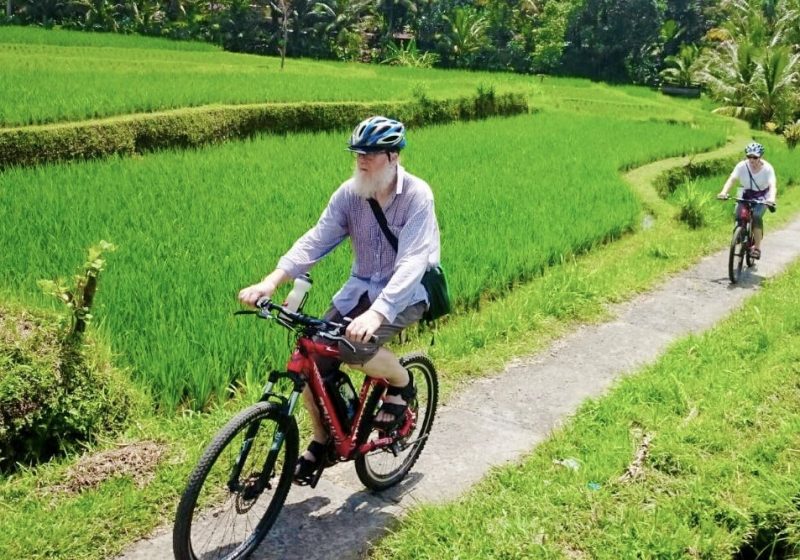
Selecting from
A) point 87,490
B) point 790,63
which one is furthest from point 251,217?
point 790,63

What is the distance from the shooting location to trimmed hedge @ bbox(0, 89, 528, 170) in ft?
29.1

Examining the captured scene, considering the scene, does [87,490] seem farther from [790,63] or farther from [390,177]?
[790,63]

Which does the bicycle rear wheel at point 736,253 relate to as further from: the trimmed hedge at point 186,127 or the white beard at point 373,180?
the trimmed hedge at point 186,127

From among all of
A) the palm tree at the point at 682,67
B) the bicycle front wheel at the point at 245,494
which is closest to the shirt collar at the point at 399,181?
the bicycle front wheel at the point at 245,494

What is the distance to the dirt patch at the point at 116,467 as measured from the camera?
10.4 feet

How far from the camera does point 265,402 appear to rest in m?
2.63

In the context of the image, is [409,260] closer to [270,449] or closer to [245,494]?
[270,449]

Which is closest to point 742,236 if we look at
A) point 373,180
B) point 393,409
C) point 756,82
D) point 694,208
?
point 694,208

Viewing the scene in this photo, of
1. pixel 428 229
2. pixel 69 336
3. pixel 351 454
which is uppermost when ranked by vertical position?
pixel 428 229

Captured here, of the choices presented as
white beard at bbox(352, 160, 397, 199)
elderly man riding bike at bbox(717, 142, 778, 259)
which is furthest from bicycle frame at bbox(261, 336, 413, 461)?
elderly man riding bike at bbox(717, 142, 778, 259)

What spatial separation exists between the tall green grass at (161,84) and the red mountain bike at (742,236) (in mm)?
7614

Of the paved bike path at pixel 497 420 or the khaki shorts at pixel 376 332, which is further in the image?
the paved bike path at pixel 497 420

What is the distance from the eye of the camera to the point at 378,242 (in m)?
2.96

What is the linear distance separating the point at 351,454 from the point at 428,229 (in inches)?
36.5
